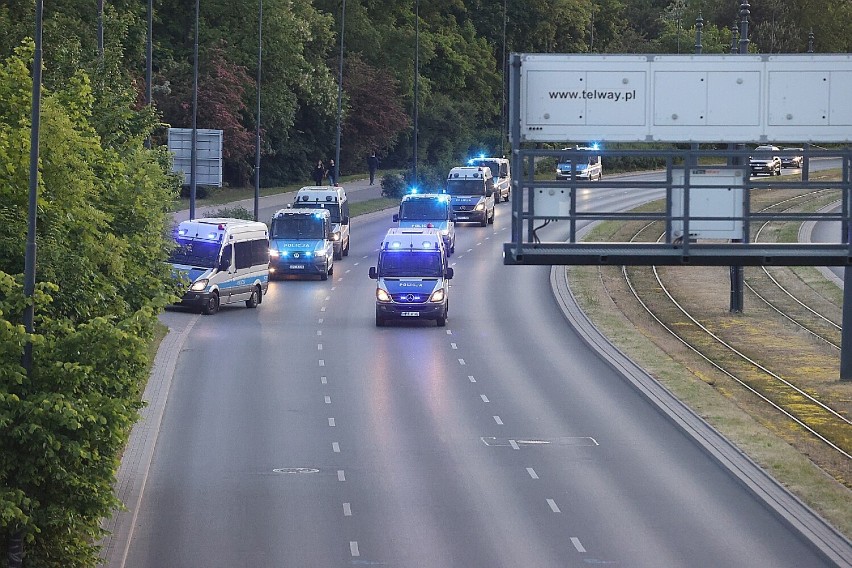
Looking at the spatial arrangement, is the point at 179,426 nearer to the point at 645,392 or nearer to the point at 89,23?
the point at 645,392

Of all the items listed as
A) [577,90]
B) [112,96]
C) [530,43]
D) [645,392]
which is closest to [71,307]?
[577,90]

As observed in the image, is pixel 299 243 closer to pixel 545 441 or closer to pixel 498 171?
pixel 545 441

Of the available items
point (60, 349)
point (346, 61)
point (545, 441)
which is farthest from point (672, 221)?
point (346, 61)

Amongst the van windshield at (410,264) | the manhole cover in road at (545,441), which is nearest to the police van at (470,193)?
the van windshield at (410,264)

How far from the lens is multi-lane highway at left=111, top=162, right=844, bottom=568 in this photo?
21.0 meters

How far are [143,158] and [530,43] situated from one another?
98.2 meters

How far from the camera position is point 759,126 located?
67.4 ft

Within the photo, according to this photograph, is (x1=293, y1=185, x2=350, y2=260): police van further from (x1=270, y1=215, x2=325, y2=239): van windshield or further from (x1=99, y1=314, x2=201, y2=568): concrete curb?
(x1=99, y1=314, x2=201, y2=568): concrete curb

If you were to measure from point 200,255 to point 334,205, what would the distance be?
45.7 feet

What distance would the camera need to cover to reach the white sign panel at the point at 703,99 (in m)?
20.3

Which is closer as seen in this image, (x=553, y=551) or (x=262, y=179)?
(x=553, y=551)

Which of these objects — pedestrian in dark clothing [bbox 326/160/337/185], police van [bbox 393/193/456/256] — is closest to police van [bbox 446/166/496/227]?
police van [bbox 393/193/456/256]

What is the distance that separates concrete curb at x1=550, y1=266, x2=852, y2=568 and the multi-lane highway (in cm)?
19

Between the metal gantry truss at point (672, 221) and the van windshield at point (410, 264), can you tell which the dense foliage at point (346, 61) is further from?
the metal gantry truss at point (672, 221)
